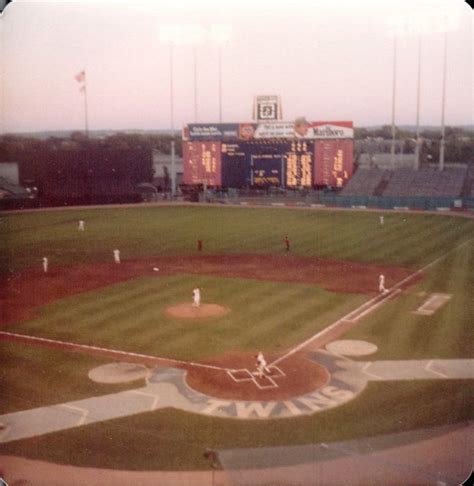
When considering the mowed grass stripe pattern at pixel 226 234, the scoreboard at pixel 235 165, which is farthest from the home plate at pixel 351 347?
the scoreboard at pixel 235 165

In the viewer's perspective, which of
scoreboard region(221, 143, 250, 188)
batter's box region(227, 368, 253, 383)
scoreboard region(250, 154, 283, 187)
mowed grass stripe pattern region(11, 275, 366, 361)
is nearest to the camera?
batter's box region(227, 368, 253, 383)

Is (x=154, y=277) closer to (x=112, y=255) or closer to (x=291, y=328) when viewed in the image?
(x=112, y=255)

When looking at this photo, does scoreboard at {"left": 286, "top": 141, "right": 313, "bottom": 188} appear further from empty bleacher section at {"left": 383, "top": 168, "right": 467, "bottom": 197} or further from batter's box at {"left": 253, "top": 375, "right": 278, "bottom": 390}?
batter's box at {"left": 253, "top": 375, "right": 278, "bottom": 390}

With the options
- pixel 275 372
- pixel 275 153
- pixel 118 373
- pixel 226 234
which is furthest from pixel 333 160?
pixel 118 373

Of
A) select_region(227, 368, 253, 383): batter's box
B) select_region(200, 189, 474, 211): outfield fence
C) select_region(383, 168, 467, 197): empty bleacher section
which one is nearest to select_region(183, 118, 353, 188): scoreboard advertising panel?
select_region(200, 189, 474, 211): outfield fence

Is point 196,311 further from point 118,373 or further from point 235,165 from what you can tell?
point 235,165

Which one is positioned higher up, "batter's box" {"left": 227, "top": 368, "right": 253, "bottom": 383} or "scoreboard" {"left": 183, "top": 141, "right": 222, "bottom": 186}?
"scoreboard" {"left": 183, "top": 141, "right": 222, "bottom": 186}

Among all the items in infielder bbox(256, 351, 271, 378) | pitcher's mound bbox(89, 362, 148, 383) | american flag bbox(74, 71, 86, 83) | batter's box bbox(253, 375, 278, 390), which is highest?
american flag bbox(74, 71, 86, 83)
